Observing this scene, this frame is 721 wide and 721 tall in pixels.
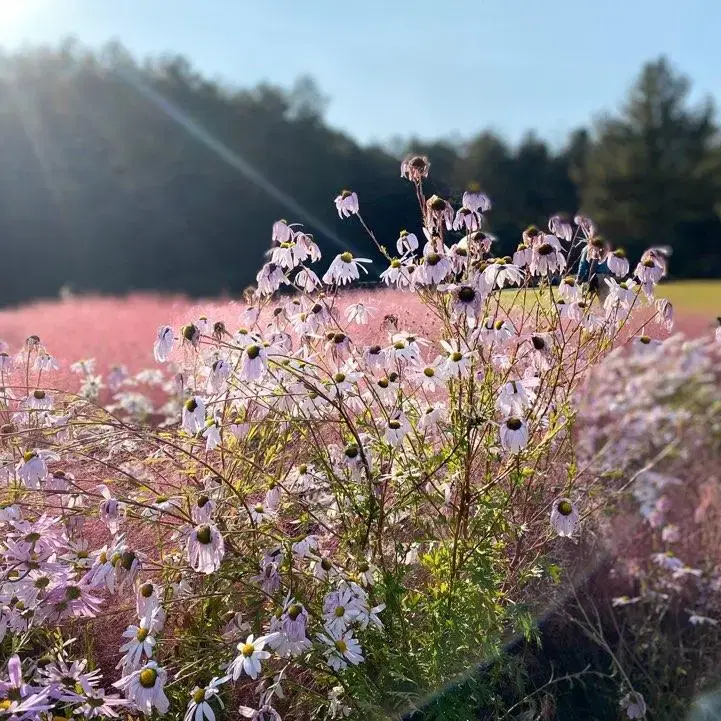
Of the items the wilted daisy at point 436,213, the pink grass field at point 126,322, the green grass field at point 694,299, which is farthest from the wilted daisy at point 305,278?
the green grass field at point 694,299

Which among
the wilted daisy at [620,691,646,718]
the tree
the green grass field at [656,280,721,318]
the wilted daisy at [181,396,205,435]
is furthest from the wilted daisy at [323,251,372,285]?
the tree

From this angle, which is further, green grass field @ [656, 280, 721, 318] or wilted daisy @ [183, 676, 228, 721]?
green grass field @ [656, 280, 721, 318]

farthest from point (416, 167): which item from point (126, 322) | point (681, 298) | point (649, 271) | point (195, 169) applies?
point (195, 169)

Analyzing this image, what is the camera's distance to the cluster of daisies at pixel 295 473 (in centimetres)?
120

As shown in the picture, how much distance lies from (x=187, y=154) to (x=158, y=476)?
39.3ft

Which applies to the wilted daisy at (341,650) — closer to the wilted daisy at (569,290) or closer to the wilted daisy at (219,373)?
the wilted daisy at (219,373)

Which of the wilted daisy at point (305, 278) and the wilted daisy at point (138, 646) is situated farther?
the wilted daisy at point (305, 278)

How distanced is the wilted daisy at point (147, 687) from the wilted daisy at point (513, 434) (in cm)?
67

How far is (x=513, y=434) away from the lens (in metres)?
1.17

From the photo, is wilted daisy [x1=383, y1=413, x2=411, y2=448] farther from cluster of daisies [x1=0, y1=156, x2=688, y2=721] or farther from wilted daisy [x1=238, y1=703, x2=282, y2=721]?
wilted daisy [x1=238, y1=703, x2=282, y2=721]

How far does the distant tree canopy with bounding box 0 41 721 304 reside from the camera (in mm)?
7348

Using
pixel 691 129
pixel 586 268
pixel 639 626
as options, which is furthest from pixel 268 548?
pixel 691 129

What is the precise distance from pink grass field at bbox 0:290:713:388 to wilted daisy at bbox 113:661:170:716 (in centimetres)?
80

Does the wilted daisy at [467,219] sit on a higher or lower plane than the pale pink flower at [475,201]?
lower
